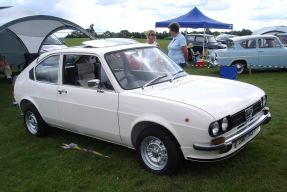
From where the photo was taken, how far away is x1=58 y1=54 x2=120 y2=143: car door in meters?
5.35

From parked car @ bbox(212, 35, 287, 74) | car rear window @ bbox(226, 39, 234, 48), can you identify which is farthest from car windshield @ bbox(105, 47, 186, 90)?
car rear window @ bbox(226, 39, 234, 48)

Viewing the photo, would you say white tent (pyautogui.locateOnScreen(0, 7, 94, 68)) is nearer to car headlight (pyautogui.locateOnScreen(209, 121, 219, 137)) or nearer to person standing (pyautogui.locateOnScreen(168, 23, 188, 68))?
person standing (pyautogui.locateOnScreen(168, 23, 188, 68))

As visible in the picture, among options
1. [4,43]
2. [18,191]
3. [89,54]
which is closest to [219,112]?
[89,54]

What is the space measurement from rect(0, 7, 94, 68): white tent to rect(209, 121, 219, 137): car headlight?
853 cm

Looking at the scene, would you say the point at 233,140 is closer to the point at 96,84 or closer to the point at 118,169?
the point at 118,169

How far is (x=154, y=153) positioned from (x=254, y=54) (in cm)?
1138

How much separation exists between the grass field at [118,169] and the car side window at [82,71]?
1.17 meters

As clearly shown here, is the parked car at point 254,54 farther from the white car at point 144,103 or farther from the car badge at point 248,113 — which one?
the car badge at point 248,113

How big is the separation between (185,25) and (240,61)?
637 cm

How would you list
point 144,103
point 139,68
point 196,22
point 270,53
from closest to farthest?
1. point 144,103
2. point 139,68
3. point 270,53
4. point 196,22

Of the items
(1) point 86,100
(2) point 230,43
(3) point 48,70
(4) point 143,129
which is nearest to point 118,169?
(4) point 143,129

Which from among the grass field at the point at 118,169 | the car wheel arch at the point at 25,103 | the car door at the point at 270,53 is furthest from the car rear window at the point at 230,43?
the car wheel arch at the point at 25,103

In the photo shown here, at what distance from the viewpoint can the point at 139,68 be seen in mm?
5586

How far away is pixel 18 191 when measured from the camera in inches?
194
